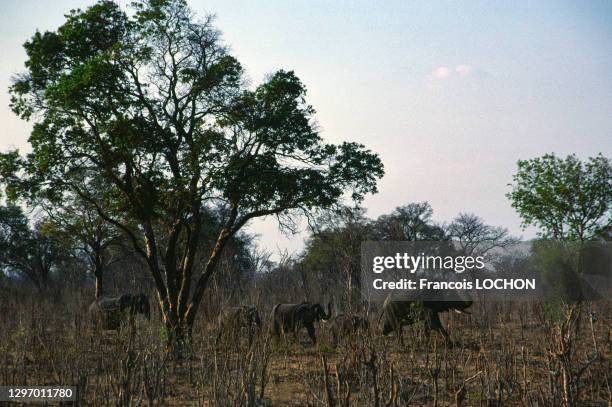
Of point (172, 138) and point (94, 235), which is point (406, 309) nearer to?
point (172, 138)

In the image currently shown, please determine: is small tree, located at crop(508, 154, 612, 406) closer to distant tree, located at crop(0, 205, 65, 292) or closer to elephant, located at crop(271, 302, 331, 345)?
elephant, located at crop(271, 302, 331, 345)

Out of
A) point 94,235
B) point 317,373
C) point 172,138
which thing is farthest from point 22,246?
point 317,373

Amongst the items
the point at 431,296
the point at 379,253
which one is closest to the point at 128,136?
the point at 431,296

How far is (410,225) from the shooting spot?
43344 mm

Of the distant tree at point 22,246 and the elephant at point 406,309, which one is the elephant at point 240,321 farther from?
the distant tree at point 22,246

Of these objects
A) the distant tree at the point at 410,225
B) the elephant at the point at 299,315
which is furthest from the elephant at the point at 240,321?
the distant tree at the point at 410,225

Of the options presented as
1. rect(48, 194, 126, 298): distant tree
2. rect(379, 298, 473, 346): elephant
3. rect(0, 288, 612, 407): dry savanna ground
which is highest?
rect(48, 194, 126, 298): distant tree

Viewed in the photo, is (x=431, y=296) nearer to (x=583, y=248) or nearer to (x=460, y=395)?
(x=583, y=248)

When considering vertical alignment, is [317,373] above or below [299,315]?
below

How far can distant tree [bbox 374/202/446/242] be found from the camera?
4144 centimetres

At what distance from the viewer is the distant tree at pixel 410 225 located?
41.4m

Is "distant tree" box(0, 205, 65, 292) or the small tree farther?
"distant tree" box(0, 205, 65, 292)

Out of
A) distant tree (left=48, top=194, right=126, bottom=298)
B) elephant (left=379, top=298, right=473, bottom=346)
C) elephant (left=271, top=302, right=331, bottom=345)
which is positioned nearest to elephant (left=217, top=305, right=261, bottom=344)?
elephant (left=271, top=302, right=331, bottom=345)

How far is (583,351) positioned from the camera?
50.6 ft
